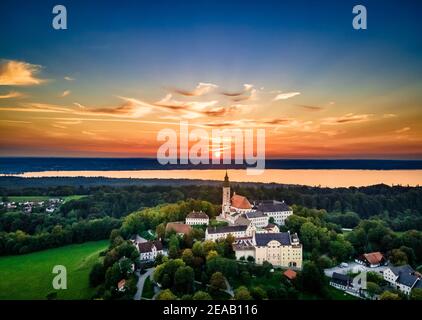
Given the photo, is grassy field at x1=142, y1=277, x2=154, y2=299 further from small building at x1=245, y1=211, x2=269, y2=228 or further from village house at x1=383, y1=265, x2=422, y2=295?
village house at x1=383, y1=265, x2=422, y2=295

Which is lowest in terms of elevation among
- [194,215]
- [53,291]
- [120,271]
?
[53,291]

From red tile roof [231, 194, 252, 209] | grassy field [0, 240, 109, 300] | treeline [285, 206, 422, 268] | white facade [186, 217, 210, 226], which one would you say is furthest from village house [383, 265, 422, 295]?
grassy field [0, 240, 109, 300]

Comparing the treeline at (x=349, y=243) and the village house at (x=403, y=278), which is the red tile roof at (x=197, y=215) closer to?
the treeline at (x=349, y=243)

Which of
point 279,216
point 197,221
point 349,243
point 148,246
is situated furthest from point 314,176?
point 148,246

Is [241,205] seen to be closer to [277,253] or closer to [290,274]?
[277,253]

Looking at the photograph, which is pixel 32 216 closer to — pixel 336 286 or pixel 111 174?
pixel 111 174
